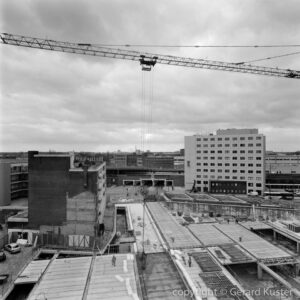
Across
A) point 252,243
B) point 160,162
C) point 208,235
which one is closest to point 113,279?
point 208,235

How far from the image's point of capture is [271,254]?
23.6 m

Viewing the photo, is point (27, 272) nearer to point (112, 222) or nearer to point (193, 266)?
point (193, 266)

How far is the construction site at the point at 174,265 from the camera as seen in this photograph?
55.0ft

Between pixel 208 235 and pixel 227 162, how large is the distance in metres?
33.9

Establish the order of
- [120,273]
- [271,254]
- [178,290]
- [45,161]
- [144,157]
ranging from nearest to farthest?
[178,290] → [120,273] → [271,254] → [45,161] → [144,157]

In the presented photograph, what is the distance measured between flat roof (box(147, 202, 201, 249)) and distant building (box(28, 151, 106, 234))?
8526mm

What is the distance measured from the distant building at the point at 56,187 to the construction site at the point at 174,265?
4617mm

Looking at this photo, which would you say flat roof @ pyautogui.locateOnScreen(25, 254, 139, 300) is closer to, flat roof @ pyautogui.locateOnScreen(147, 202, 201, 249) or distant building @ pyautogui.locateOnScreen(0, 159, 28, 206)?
flat roof @ pyautogui.locateOnScreen(147, 202, 201, 249)

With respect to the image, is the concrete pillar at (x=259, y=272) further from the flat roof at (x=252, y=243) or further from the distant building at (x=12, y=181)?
the distant building at (x=12, y=181)

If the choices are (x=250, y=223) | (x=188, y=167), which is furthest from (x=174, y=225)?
(x=188, y=167)

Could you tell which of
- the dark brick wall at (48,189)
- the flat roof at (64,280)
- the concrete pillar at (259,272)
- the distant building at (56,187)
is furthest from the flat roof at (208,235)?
the dark brick wall at (48,189)

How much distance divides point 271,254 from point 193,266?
8650 millimetres

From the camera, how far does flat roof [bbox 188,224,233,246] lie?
85.3 feet

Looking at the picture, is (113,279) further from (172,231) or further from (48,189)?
(48,189)
